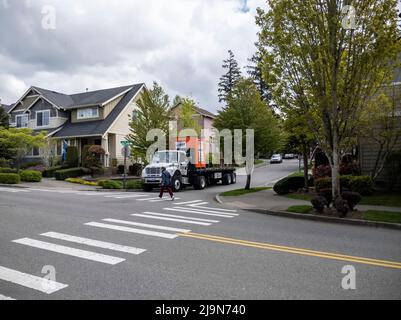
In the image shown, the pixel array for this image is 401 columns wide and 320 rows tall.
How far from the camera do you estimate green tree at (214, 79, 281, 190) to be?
19094 millimetres

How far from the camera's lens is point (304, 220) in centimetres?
1045

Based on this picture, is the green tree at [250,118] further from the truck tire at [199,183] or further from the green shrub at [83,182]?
the green shrub at [83,182]

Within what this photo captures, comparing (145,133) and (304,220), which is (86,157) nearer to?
(145,133)

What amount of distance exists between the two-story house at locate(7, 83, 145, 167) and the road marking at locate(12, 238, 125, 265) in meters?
24.3

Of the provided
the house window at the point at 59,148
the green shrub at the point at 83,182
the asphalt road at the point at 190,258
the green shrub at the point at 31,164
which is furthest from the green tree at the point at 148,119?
the asphalt road at the point at 190,258

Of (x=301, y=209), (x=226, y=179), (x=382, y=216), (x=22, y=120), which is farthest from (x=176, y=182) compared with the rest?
(x=22, y=120)

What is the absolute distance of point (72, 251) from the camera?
6.14m

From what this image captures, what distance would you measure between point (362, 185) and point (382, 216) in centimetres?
584

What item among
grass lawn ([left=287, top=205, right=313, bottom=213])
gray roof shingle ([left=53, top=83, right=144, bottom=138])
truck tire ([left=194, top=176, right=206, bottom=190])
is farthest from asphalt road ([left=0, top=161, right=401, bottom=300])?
gray roof shingle ([left=53, top=83, right=144, bottom=138])

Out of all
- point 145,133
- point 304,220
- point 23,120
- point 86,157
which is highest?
point 23,120

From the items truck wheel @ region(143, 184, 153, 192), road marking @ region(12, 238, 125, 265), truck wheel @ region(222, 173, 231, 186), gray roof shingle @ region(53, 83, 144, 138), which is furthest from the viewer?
gray roof shingle @ region(53, 83, 144, 138)

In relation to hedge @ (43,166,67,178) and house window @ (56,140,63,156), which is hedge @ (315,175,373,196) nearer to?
hedge @ (43,166,67,178)
